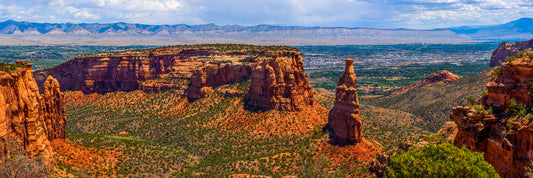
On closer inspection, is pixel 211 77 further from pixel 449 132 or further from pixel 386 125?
pixel 449 132

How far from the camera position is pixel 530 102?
30016 millimetres

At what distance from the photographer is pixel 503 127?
99.2 ft

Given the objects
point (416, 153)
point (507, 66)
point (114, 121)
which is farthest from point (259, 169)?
point (114, 121)

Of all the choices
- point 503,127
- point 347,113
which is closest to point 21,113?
point 347,113

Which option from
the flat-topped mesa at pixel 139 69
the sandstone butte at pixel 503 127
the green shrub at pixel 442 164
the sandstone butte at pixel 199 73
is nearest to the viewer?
the green shrub at pixel 442 164

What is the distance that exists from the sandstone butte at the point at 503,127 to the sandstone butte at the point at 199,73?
42781 millimetres

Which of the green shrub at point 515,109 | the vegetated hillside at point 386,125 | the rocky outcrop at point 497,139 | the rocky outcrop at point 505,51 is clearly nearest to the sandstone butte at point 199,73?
the vegetated hillside at point 386,125

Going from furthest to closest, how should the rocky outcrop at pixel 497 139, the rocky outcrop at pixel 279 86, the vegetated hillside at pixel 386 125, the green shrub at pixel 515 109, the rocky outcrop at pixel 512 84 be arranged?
the rocky outcrop at pixel 279 86 < the vegetated hillside at pixel 386 125 < the rocky outcrop at pixel 512 84 < the green shrub at pixel 515 109 < the rocky outcrop at pixel 497 139

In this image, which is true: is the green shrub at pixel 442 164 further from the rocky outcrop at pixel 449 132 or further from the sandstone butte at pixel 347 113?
the sandstone butte at pixel 347 113

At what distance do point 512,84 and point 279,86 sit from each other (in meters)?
45.9

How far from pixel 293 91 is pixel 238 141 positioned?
557 inches

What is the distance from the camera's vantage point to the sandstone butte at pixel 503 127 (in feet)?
92.9

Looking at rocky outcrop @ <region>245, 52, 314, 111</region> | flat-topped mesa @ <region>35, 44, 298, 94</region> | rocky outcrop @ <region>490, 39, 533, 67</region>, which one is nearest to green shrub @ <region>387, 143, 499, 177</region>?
rocky outcrop @ <region>245, 52, 314, 111</region>

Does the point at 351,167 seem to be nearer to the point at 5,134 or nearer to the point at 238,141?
the point at 238,141
